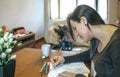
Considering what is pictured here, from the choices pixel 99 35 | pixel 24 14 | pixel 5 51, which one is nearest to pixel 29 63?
pixel 5 51

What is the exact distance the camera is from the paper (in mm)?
1267

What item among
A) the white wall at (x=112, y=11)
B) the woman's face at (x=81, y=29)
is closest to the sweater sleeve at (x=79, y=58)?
the woman's face at (x=81, y=29)

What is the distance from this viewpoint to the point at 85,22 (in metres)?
1.12

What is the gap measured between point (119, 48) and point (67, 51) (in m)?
0.89

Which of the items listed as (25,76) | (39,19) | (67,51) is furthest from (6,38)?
(39,19)

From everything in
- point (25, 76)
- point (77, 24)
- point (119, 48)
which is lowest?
point (25, 76)

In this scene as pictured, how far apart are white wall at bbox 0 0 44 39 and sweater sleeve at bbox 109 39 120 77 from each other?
11.6ft

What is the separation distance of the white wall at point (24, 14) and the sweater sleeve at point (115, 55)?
3.55 m

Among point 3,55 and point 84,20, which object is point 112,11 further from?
point 3,55

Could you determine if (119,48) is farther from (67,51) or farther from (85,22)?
(67,51)

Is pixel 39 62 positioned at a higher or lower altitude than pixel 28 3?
lower

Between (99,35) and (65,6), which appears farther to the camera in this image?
(65,6)

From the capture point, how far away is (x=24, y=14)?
528 cm

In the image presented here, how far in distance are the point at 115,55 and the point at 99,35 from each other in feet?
0.71
